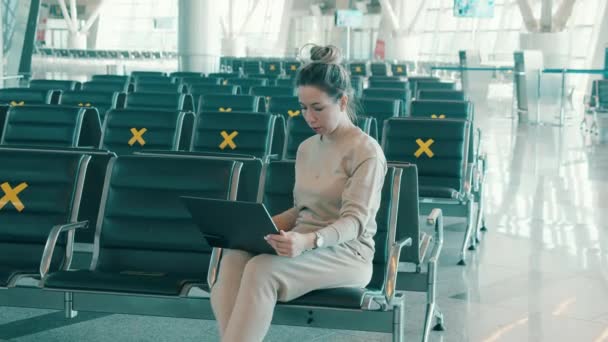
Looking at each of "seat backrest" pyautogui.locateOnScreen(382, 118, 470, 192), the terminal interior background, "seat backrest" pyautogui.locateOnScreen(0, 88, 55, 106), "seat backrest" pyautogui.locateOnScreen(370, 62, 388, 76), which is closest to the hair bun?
the terminal interior background

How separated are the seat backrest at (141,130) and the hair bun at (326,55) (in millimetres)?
3068

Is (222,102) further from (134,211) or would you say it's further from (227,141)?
(134,211)

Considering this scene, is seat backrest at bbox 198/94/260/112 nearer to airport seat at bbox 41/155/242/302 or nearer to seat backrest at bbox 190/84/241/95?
seat backrest at bbox 190/84/241/95

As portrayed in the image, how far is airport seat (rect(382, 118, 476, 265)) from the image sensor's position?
653 cm

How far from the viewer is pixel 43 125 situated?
654cm

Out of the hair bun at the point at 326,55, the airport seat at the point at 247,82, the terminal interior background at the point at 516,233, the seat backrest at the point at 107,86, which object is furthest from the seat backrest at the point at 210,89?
the hair bun at the point at 326,55

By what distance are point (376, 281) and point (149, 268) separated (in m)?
0.96

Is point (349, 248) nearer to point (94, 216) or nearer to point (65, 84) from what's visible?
point (94, 216)

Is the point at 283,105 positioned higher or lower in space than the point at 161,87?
lower

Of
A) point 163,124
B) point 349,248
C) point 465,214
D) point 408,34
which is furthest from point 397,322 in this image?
point 408,34

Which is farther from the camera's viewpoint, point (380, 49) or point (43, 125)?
point (380, 49)

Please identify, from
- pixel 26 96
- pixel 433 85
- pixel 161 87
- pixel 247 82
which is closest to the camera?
pixel 26 96

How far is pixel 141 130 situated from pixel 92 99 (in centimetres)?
257

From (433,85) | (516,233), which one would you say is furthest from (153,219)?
(433,85)
